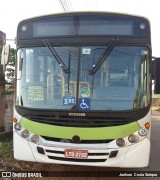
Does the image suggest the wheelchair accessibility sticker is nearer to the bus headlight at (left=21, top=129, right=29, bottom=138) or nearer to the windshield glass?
the windshield glass

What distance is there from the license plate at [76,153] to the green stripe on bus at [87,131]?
23 cm

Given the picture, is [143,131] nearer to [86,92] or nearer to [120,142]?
[120,142]

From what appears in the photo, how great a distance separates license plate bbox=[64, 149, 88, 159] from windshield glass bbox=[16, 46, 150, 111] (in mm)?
727

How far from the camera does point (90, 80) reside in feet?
19.0

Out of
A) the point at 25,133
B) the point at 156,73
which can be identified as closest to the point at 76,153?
the point at 25,133

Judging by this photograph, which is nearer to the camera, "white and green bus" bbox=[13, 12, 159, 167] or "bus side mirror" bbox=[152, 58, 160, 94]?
"white and green bus" bbox=[13, 12, 159, 167]

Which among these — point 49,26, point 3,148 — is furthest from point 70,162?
point 3,148

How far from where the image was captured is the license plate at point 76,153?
5.63 metres

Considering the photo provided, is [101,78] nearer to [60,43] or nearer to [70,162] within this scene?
[60,43]

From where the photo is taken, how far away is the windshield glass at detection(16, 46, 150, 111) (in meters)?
5.75

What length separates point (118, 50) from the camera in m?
5.86

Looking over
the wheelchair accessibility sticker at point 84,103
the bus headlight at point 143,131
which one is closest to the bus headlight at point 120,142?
the bus headlight at point 143,131

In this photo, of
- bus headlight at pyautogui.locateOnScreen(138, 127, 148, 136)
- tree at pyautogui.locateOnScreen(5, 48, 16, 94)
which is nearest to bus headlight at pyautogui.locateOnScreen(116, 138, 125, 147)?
bus headlight at pyautogui.locateOnScreen(138, 127, 148, 136)

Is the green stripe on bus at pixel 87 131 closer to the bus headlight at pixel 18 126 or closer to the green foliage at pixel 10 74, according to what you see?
the bus headlight at pixel 18 126
